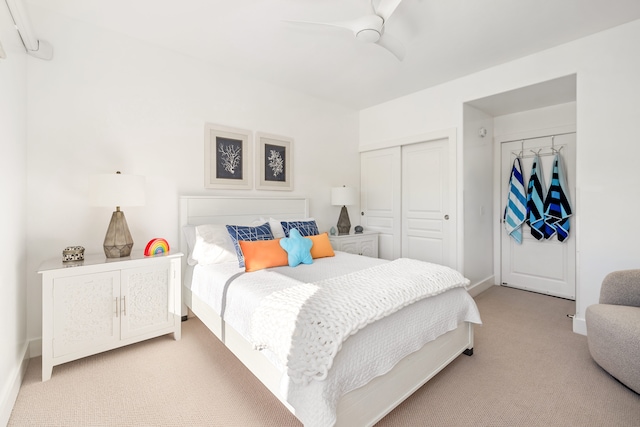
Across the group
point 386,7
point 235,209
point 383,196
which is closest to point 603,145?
point 386,7

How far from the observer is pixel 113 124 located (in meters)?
2.53

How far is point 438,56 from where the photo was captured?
2.91m

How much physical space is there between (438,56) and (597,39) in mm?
1295

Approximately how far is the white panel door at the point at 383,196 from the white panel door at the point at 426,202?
10 centimetres

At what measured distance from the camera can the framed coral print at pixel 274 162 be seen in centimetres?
346

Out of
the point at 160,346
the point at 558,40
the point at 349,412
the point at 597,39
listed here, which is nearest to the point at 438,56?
the point at 558,40

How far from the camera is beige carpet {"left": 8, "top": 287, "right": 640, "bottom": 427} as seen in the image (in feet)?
5.14

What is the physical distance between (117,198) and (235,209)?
46.8 inches

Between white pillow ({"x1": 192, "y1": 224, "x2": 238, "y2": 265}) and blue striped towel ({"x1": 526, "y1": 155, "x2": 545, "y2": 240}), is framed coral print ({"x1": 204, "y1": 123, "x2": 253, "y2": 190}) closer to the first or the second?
white pillow ({"x1": 192, "y1": 224, "x2": 238, "y2": 265})

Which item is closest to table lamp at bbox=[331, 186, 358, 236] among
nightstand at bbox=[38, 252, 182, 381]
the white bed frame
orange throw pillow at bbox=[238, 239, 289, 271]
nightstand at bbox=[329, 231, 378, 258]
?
nightstand at bbox=[329, 231, 378, 258]

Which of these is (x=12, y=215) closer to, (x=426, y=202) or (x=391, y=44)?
(x=391, y=44)

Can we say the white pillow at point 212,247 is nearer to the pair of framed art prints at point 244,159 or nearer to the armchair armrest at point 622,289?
the pair of framed art prints at point 244,159

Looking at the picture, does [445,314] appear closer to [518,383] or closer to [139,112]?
[518,383]

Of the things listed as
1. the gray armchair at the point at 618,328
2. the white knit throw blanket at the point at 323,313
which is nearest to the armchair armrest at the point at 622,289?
the gray armchair at the point at 618,328
